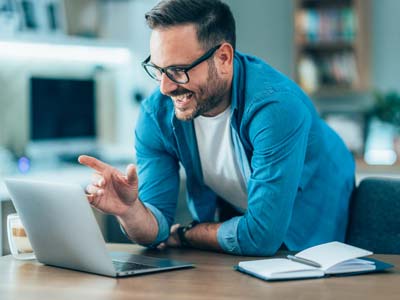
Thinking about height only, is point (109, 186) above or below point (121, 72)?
below

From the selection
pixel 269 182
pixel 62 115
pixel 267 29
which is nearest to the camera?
pixel 269 182

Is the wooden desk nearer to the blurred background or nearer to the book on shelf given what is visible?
the blurred background

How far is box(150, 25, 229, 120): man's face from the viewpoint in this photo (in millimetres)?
1862

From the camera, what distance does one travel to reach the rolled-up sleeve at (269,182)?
1830 mm

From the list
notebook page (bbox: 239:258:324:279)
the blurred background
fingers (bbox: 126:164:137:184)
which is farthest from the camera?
the blurred background

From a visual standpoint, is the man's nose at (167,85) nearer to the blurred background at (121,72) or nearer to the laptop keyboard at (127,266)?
the laptop keyboard at (127,266)

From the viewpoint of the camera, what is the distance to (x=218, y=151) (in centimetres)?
210

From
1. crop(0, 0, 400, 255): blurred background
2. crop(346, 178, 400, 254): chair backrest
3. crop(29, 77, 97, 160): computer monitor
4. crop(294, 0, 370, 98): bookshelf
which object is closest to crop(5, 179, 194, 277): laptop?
crop(346, 178, 400, 254): chair backrest

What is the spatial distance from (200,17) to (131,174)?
1.58 ft

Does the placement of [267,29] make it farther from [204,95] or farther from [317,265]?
[317,265]

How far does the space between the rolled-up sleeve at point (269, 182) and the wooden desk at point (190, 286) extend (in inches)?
6.5

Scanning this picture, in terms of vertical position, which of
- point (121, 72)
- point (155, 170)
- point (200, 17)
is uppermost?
point (200, 17)

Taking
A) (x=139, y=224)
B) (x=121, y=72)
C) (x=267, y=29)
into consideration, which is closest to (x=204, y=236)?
(x=139, y=224)

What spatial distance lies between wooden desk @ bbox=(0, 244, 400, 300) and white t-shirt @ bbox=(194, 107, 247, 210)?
0.44 m
